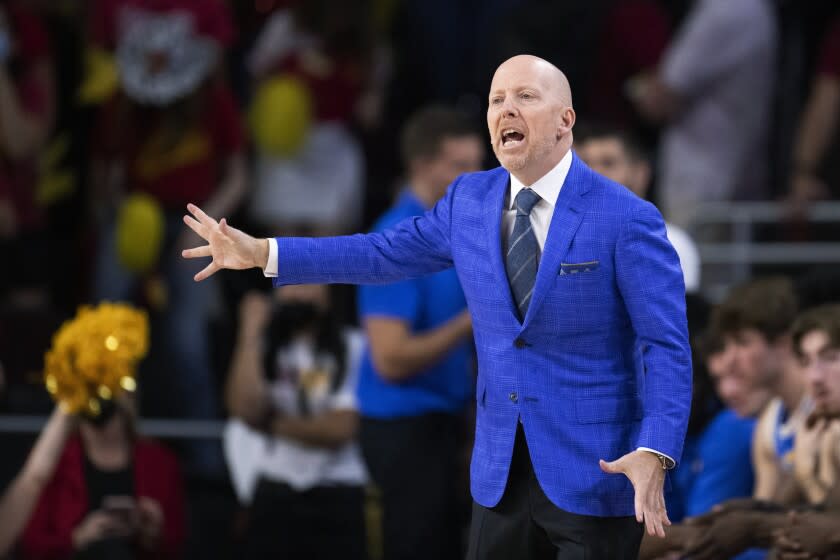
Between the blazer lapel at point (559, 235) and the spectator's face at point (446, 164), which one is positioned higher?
the spectator's face at point (446, 164)

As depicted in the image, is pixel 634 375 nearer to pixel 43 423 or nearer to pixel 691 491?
pixel 691 491

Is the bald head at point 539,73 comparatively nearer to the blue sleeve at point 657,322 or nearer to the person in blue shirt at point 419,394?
the blue sleeve at point 657,322

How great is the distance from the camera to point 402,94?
762 cm

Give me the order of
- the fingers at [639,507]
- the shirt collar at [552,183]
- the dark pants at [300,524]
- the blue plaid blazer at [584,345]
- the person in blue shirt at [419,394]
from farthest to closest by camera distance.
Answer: the dark pants at [300,524] → the person in blue shirt at [419,394] → the shirt collar at [552,183] → the blue plaid blazer at [584,345] → the fingers at [639,507]

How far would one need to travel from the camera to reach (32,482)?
4.63 meters

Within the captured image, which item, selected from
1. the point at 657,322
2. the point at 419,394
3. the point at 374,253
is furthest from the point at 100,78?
the point at 657,322

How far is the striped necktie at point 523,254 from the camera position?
3.22 m

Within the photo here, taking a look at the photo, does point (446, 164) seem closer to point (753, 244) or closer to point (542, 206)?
point (753, 244)

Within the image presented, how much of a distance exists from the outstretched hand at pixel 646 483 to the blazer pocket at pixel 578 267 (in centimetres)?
38

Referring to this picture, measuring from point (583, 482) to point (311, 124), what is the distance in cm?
419

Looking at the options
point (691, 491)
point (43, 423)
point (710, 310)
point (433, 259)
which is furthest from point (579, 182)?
point (43, 423)

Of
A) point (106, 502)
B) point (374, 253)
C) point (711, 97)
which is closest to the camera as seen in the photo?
point (374, 253)

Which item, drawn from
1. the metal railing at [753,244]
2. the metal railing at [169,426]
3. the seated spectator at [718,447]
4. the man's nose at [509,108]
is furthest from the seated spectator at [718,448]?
the metal railing at [169,426]

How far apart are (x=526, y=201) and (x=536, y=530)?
69cm
